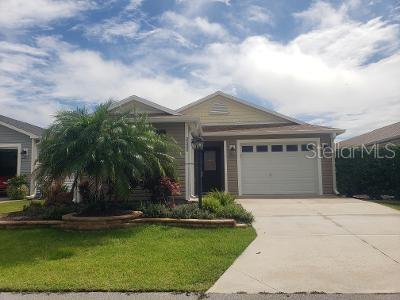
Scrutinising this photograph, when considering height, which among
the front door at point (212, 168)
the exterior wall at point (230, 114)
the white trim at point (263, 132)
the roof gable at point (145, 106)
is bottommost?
the front door at point (212, 168)

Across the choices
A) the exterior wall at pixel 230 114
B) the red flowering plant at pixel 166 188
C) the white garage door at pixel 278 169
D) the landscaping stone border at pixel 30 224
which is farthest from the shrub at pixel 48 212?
the exterior wall at pixel 230 114

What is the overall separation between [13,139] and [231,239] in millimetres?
14432

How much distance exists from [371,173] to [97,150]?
37.5ft

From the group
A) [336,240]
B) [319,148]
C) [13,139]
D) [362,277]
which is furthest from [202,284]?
[13,139]

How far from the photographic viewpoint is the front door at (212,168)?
1739 centimetres

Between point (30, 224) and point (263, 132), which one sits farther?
point (263, 132)

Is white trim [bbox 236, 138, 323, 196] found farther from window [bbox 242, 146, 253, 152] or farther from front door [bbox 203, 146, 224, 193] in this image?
front door [bbox 203, 146, 224, 193]

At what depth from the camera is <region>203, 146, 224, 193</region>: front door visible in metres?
17.4

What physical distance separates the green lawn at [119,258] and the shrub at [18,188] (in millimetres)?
8834

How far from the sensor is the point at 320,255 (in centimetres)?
638

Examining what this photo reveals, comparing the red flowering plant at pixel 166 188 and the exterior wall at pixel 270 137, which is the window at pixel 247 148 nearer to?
the exterior wall at pixel 270 137

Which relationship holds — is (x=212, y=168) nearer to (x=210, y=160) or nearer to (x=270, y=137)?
(x=210, y=160)

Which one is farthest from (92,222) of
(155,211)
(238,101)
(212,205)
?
(238,101)

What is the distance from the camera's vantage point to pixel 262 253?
21.6 feet
